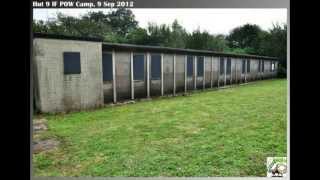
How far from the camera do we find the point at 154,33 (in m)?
5.10

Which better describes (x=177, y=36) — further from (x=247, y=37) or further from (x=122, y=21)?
(x=247, y=37)

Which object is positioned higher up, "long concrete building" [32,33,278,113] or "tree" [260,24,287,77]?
"tree" [260,24,287,77]

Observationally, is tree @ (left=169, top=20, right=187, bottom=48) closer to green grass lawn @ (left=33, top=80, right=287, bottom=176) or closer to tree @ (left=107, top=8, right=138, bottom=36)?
tree @ (left=107, top=8, right=138, bottom=36)

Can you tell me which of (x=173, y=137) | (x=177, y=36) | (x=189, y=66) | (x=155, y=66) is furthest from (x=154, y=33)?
(x=173, y=137)

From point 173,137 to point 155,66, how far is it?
2.12 feet

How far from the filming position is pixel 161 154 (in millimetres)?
5023

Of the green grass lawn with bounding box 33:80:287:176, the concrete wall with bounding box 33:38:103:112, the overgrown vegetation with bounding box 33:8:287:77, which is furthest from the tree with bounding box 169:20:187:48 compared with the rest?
the concrete wall with bounding box 33:38:103:112

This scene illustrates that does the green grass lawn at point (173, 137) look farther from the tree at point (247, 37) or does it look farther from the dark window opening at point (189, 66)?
the tree at point (247, 37)

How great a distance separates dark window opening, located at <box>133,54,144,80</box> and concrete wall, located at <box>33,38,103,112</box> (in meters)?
0.30

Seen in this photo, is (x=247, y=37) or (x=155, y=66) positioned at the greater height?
(x=247, y=37)

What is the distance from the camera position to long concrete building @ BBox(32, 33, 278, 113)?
16.6 feet
